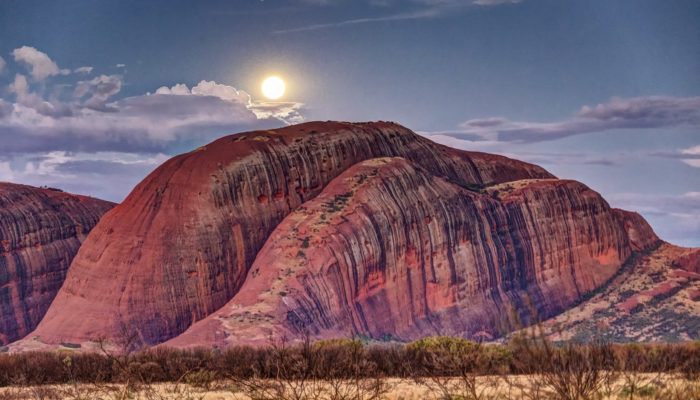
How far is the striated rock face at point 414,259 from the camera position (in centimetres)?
6914

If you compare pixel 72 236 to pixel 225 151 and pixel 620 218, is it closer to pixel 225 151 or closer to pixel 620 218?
pixel 225 151

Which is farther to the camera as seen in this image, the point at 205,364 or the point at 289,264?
the point at 289,264

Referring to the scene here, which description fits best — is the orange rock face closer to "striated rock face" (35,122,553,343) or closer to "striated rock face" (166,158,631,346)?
"striated rock face" (166,158,631,346)

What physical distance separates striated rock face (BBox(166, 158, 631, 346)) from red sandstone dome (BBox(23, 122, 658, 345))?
0.50ft

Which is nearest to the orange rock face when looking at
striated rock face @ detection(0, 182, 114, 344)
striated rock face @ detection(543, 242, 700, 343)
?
striated rock face @ detection(543, 242, 700, 343)

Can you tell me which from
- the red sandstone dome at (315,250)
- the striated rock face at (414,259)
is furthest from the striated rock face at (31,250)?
the striated rock face at (414,259)

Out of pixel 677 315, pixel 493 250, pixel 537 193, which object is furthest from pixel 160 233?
pixel 677 315

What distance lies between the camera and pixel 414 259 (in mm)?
77438

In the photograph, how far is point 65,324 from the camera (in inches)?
2825

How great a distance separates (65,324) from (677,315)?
5817 cm

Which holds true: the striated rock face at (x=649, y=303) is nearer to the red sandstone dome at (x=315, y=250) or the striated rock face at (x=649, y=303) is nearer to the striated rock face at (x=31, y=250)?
the red sandstone dome at (x=315, y=250)

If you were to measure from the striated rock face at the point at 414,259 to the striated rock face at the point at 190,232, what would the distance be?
8.34ft

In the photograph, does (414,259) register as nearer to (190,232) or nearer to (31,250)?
(190,232)

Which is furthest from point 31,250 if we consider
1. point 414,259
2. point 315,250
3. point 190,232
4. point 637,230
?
point 637,230
